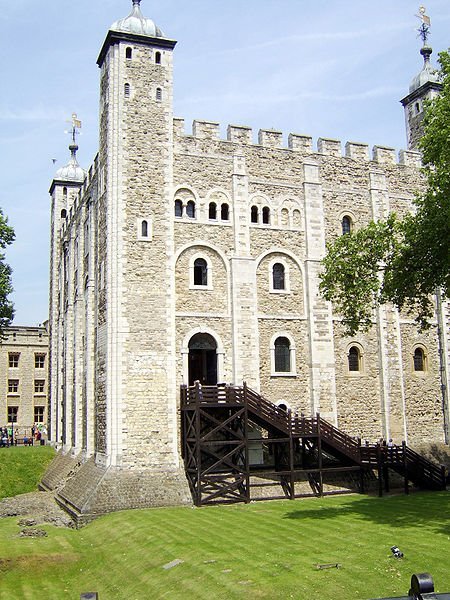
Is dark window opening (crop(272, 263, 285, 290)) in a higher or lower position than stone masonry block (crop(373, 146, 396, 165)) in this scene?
lower

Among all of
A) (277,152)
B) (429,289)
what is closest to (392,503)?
(429,289)

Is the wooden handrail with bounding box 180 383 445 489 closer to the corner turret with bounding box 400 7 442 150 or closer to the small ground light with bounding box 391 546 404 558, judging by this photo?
the small ground light with bounding box 391 546 404 558

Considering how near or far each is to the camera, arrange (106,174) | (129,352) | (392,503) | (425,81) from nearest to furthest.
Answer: (392,503) < (129,352) < (106,174) < (425,81)

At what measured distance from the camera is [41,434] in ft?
153

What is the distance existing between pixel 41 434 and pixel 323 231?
27942mm

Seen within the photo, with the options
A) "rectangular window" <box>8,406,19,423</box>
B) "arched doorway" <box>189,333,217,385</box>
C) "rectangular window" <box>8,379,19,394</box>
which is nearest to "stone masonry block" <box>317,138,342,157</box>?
"arched doorway" <box>189,333,217,385</box>

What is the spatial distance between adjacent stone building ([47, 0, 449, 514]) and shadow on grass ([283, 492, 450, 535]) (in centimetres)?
482

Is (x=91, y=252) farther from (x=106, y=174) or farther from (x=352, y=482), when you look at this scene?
(x=352, y=482)

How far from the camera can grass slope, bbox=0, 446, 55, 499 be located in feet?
104

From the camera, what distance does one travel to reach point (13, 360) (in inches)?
2071

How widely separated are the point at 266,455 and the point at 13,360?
32703 mm

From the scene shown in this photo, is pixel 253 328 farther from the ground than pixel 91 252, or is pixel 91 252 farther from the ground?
pixel 91 252

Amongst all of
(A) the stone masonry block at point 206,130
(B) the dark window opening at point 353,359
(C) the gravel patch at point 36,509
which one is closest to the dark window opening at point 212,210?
(A) the stone masonry block at point 206,130

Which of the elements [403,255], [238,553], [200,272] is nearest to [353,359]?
[200,272]
